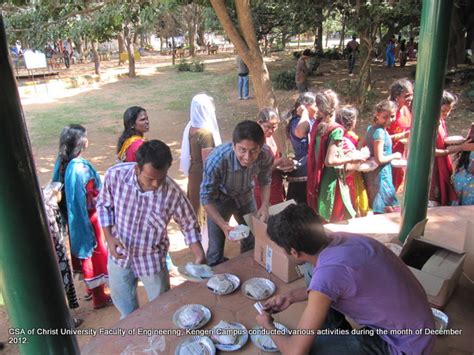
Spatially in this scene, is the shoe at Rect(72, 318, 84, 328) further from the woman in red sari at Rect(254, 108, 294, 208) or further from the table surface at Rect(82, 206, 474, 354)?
the woman in red sari at Rect(254, 108, 294, 208)

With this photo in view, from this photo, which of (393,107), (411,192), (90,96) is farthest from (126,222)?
(90,96)

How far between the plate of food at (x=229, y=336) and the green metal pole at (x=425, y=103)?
1543 mm

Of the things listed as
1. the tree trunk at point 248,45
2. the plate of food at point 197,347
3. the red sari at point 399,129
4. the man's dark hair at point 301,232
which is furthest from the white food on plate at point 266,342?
the tree trunk at point 248,45

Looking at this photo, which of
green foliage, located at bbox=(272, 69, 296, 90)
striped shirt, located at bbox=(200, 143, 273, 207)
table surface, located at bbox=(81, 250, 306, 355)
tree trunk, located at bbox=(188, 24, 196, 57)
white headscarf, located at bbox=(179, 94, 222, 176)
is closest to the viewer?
table surface, located at bbox=(81, 250, 306, 355)

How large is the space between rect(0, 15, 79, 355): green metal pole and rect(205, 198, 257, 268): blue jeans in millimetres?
1918

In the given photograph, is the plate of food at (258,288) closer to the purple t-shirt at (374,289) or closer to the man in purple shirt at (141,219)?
the man in purple shirt at (141,219)

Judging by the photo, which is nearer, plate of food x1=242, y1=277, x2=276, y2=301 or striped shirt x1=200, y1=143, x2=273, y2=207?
plate of food x1=242, y1=277, x2=276, y2=301

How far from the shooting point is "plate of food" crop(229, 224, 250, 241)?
2607mm

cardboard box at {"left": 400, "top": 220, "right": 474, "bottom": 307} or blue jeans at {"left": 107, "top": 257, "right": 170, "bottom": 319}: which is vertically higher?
cardboard box at {"left": 400, "top": 220, "right": 474, "bottom": 307}

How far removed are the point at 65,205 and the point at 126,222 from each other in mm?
1126

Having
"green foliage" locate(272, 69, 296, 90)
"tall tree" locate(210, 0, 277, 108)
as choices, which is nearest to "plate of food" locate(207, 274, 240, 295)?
"tall tree" locate(210, 0, 277, 108)

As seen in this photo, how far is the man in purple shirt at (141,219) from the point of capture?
2.28m

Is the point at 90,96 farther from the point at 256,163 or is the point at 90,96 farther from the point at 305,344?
the point at 305,344

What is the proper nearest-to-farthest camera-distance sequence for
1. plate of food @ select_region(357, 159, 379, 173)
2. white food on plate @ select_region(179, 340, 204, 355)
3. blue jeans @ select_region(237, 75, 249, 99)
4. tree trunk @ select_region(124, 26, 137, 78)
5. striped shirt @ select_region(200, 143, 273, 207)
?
white food on plate @ select_region(179, 340, 204, 355) < striped shirt @ select_region(200, 143, 273, 207) < plate of food @ select_region(357, 159, 379, 173) < blue jeans @ select_region(237, 75, 249, 99) < tree trunk @ select_region(124, 26, 137, 78)
